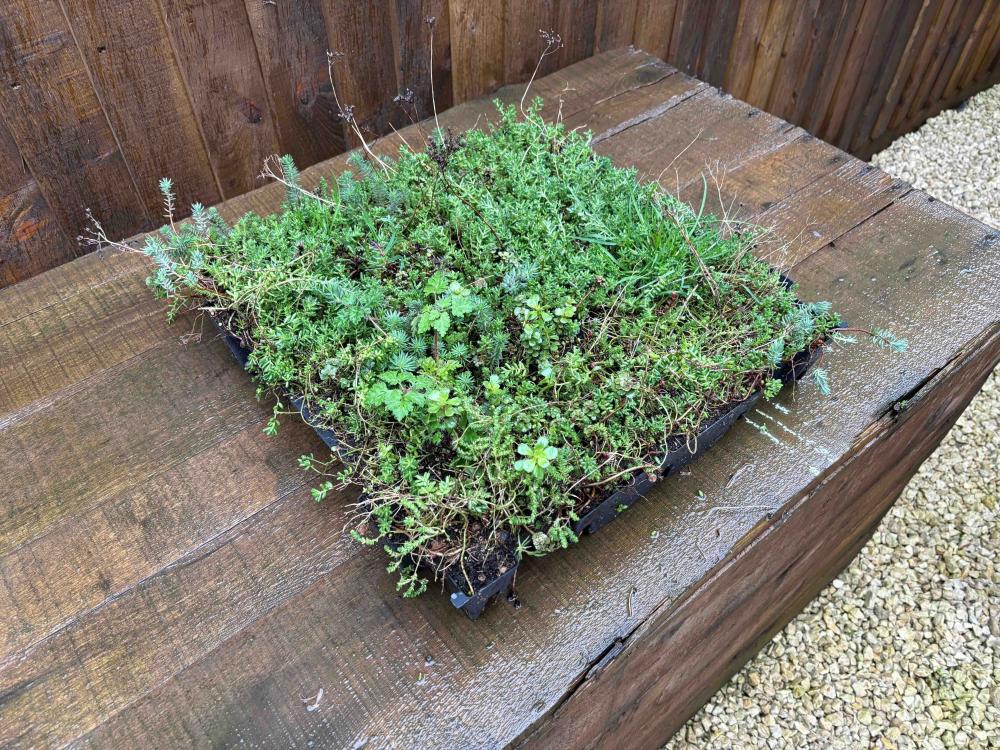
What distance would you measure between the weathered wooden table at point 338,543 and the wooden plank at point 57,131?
0.20 meters

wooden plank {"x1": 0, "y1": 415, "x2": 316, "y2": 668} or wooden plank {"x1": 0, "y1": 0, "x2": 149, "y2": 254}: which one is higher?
wooden plank {"x1": 0, "y1": 0, "x2": 149, "y2": 254}

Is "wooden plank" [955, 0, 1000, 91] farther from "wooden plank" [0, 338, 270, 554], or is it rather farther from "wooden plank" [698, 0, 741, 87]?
"wooden plank" [0, 338, 270, 554]

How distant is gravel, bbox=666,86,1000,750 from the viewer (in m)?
2.13

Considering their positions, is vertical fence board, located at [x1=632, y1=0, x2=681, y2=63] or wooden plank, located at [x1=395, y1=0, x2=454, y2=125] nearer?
wooden plank, located at [x1=395, y1=0, x2=454, y2=125]

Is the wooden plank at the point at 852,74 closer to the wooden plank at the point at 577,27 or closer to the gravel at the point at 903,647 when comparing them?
the wooden plank at the point at 577,27

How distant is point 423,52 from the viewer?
2002 mm

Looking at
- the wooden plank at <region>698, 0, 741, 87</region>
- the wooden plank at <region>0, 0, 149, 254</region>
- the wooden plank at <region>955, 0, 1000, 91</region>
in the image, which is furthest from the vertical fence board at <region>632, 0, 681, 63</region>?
the wooden plank at <region>955, 0, 1000, 91</region>

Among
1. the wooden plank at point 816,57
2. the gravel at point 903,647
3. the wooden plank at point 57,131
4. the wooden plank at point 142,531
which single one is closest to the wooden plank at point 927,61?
the wooden plank at point 816,57

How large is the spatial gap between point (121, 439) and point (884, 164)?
424 cm

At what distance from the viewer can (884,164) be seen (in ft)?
13.5

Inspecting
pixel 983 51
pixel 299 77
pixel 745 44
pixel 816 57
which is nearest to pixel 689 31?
pixel 745 44

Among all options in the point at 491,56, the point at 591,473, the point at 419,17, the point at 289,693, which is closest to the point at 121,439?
the point at 289,693

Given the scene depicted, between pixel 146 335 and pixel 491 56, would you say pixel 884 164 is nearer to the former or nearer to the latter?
pixel 491 56

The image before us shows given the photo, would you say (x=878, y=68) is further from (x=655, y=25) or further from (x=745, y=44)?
(x=655, y=25)
